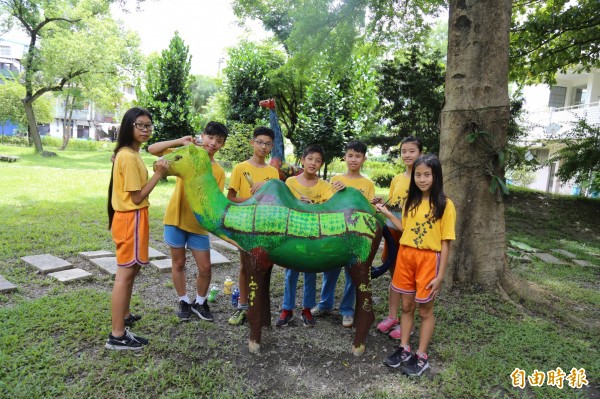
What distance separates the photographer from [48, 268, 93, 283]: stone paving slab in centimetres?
452

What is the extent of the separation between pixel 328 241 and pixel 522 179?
58.8ft

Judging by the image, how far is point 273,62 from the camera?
15.0 meters

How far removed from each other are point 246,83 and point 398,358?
11.9 metres

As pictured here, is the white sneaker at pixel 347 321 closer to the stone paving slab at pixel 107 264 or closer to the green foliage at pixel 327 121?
the stone paving slab at pixel 107 264

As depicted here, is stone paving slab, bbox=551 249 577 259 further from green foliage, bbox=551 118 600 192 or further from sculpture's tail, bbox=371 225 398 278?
sculpture's tail, bbox=371 225 398 278

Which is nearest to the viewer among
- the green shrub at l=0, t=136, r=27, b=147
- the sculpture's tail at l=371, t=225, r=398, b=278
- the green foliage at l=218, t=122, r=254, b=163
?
the sculpture's tail at l=371, t=225, r=398, b=278

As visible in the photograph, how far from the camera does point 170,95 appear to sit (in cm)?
1198

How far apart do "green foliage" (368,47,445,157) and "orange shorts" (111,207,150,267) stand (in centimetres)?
867

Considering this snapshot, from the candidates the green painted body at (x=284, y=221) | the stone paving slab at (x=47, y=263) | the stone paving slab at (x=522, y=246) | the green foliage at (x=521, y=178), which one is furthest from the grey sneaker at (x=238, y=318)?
the green foliage at (x=521, y=178)

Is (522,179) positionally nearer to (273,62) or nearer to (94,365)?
(273,62)

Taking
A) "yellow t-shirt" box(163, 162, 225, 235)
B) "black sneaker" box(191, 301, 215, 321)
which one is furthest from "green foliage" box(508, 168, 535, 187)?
"yellow t-shirt" box(163, 162, 225, 235)

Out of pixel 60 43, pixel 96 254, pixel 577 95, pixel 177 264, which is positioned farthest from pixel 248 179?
pixel 577 95

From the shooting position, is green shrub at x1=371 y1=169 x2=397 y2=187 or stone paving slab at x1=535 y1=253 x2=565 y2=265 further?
green shrub at x1=371 y1=169 x2=397 y2=187

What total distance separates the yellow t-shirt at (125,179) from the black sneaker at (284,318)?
1.69m
